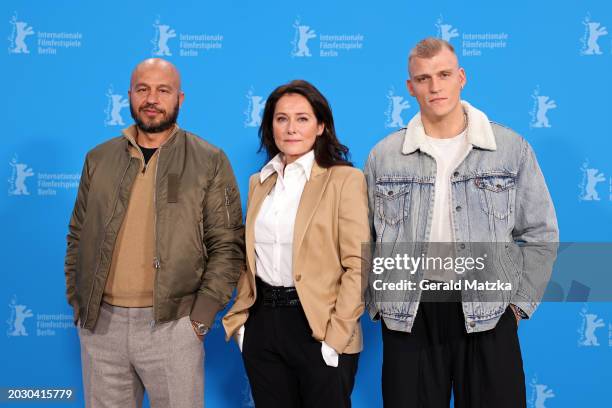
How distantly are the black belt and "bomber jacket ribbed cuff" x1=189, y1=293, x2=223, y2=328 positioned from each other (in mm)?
225

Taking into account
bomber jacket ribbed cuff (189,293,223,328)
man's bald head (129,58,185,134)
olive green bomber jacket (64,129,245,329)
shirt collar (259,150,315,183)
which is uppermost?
man's bald head (129,58,185,134)

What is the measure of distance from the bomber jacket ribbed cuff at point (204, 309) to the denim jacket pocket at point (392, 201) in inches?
27.8

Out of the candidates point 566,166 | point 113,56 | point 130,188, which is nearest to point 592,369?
point 566,166

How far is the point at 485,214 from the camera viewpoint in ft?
6.64

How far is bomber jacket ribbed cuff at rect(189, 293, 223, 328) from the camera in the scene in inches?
87.4

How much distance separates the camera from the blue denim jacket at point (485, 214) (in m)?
2.01

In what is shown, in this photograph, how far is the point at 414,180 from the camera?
2092mm

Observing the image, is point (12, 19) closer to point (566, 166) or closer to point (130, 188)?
point (130, 188)

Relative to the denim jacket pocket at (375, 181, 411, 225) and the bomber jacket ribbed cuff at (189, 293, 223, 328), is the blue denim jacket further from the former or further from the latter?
the bomber jacket ribbed cuff at (189, 293, 223, 328)

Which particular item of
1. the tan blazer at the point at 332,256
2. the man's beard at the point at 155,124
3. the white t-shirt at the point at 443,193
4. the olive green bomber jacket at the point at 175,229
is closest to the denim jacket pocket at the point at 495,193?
the white t-shirt at the point at 443,193

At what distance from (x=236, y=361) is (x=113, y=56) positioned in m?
1.72

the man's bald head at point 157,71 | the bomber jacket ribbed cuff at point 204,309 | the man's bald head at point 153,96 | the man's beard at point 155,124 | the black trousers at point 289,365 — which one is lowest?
the black trousers at point 289,365

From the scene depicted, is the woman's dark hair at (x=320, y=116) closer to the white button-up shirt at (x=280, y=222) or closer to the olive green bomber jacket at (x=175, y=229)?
the white button-up shirt at (x=280, y=222)

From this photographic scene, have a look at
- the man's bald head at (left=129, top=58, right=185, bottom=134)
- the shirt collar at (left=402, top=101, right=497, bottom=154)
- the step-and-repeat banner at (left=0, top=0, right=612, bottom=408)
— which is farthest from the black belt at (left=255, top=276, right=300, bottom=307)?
the step-and-repeat banner at (left=0, top=0, right=612, bottom=408)
